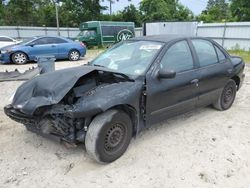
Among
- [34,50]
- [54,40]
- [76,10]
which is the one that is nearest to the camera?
[34,50]

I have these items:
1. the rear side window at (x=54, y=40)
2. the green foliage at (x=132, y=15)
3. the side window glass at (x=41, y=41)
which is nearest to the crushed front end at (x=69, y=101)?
the side window glass at (x=41, y=41)

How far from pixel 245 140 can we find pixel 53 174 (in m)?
2.88

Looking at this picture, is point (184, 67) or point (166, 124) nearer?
point (184, 67)

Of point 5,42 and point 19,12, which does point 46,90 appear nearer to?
point 5,42

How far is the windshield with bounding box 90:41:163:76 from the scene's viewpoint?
4.20m

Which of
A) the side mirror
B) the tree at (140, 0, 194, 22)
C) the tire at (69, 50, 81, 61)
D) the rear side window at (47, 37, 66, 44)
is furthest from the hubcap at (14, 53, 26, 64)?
the tree at (140, 0, 194, 22)

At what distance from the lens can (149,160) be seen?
3.79m

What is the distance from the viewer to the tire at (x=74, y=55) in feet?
49.0

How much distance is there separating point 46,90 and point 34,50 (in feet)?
35.0

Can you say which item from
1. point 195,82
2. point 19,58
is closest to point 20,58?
point 19,58

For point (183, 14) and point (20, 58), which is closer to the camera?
point (20, 58)

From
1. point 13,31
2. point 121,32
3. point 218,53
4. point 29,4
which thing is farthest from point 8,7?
point 218,53

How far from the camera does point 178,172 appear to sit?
351 centimetres

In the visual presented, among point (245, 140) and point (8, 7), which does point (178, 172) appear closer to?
point (245, 140)
